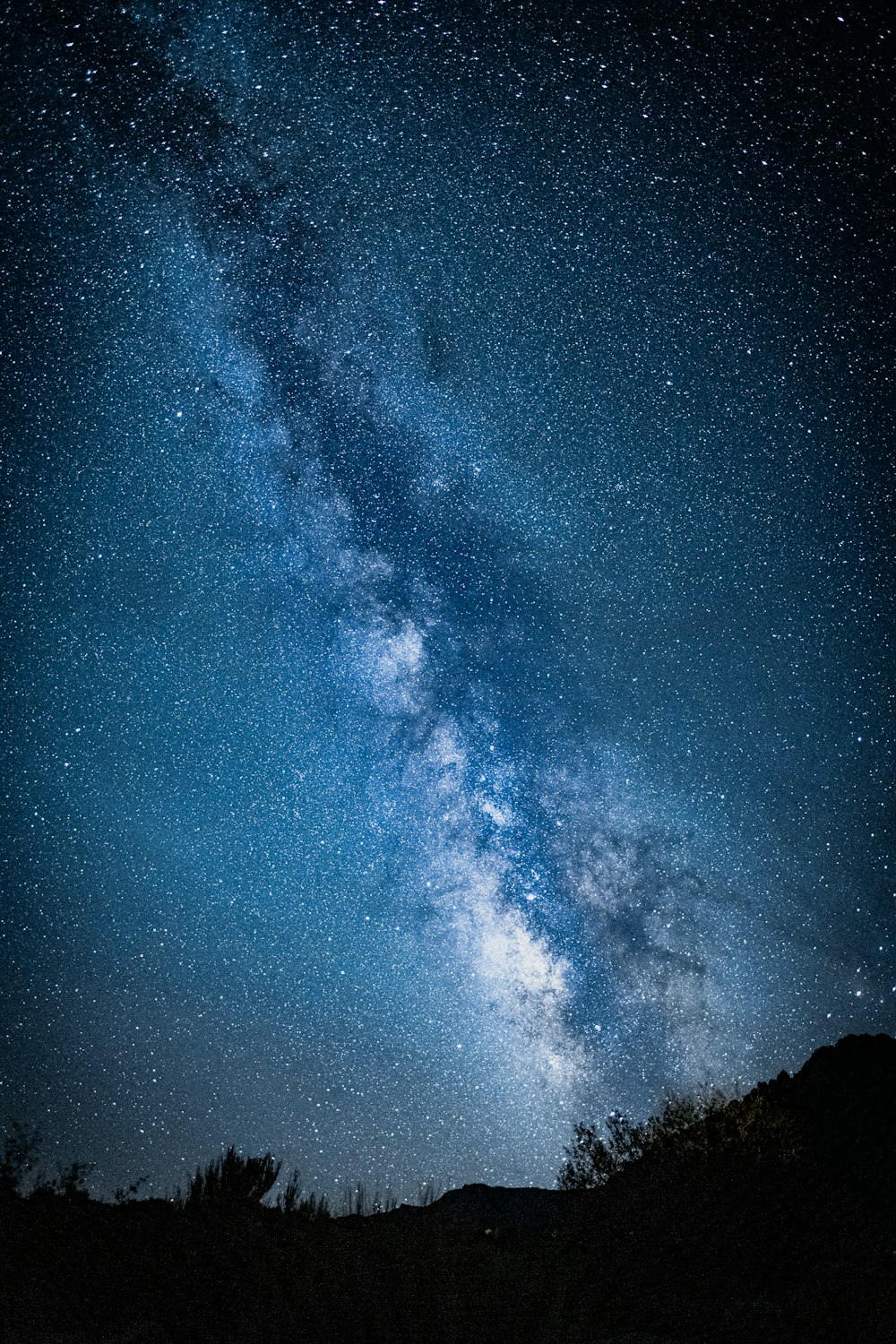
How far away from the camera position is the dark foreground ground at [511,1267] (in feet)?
28.7

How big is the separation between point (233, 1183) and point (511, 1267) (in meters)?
5.03

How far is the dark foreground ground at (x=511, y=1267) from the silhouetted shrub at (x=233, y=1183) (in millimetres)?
420

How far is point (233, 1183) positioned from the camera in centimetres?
1327

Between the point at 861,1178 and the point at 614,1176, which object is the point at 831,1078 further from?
the point at 614,1176

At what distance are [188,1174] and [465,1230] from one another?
517 centimetres

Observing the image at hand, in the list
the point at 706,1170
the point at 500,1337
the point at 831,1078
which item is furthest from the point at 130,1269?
the point at 831,1078

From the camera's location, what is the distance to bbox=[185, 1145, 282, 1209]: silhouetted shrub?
42.2 ft

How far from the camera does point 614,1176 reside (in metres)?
15.7

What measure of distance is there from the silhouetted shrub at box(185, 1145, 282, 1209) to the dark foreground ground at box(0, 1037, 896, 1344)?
1.38 ft

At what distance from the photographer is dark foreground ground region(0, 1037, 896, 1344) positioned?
8.75 metres

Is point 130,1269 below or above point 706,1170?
below

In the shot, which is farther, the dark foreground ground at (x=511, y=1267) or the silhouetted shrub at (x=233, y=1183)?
the silhouetted shrub at (x=233, y=1183)

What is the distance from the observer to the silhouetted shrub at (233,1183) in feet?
42.2

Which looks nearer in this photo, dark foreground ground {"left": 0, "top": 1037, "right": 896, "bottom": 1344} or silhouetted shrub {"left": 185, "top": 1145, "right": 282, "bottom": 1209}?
dark foreground ground {"left": 0, "top": 1037, "right": 896, "bottom": 1344}
